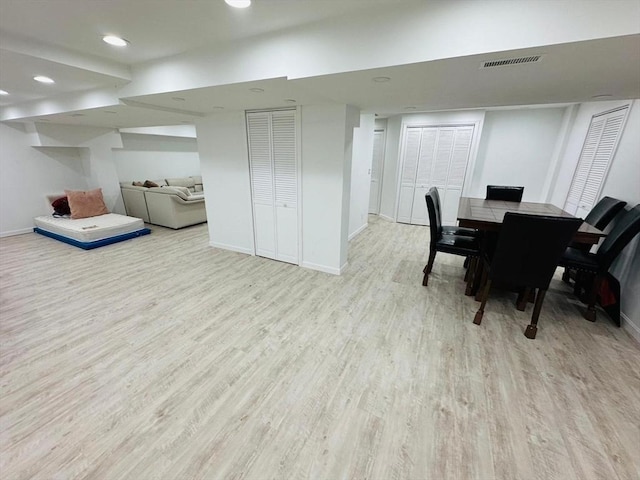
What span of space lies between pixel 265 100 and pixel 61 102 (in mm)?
3100

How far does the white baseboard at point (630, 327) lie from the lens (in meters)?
2.26

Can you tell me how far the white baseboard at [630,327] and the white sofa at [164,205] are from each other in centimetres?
646

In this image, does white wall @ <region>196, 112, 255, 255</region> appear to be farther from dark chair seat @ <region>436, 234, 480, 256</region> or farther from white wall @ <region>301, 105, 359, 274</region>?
dark chair seat @ <region>436, 234, 480, 256</region>

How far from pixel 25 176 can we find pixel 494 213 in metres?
8.11

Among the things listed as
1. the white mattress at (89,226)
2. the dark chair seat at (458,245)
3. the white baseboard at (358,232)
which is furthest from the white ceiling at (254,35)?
the white baseboard at (358,232)

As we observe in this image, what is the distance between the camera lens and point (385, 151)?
6.00 m

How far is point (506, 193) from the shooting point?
13.1 ft

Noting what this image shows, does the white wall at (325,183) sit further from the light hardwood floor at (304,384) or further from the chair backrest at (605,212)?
Result: the chair backrest at (605,212)

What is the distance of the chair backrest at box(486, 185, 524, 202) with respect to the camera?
394cm

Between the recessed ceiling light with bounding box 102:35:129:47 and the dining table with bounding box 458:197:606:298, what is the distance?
132 inches

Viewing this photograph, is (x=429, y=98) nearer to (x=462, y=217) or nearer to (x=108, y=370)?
(x=462, y=217)

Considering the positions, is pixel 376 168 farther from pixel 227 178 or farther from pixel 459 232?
pixel 227 178

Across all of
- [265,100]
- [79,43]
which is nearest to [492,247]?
[265,100]

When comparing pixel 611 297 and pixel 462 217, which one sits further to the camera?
pixel 462 217
